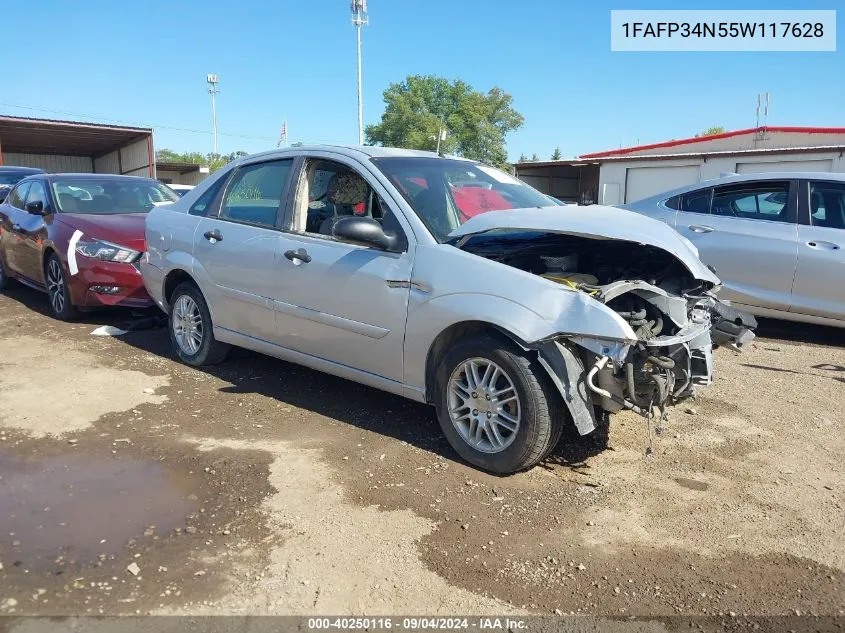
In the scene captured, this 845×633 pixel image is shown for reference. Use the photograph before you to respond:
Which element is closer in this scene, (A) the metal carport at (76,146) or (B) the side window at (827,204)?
(B) the side window at (827,204)

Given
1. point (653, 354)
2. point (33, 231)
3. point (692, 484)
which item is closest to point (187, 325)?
point (33, 231)

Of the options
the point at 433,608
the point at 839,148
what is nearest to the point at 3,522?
the point at 433,608

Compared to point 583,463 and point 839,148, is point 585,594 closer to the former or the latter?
point 583,463

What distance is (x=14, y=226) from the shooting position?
8.61 metres

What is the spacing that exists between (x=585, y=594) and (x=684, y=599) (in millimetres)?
382

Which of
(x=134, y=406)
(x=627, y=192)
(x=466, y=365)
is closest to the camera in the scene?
(x=466, y=365)

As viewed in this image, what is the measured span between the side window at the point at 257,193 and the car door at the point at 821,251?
4747 millimetres

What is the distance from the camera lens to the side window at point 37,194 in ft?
26.3

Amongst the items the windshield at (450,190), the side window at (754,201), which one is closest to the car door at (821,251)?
the side window at (754,201)

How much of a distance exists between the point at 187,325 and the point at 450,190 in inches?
103

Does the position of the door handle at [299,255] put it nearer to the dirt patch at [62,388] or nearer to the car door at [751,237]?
the dirt patch at [62,388]

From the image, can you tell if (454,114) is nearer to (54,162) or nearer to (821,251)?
(54,162)

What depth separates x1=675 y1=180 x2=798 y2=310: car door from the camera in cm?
667

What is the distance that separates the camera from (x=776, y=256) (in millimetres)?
6660
